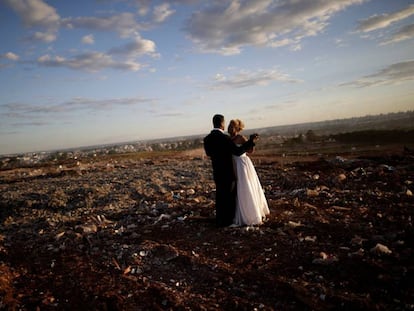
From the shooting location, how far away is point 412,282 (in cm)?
413

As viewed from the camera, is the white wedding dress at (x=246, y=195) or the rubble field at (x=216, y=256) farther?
the white wedding dress at (x=246, y=195)

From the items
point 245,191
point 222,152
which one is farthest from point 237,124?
point 245,191

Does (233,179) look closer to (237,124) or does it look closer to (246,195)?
(246,195)

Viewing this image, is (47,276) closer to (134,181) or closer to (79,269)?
(79,269)

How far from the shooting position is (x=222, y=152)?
22.7ft

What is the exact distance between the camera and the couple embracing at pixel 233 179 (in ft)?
22.4

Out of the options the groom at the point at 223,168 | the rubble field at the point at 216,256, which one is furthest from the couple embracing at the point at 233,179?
the rubble field at the point at 216,256

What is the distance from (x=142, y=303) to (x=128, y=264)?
54.8 inches

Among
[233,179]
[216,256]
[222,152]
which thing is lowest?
[216,256]


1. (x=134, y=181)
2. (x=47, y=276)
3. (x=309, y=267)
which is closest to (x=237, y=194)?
(x=309, y=267)

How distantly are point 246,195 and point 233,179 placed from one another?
1.39 ft

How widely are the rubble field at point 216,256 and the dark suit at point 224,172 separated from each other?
0.38 meters

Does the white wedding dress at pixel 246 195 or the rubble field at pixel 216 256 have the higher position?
the white wedding dress at pixel 246 195

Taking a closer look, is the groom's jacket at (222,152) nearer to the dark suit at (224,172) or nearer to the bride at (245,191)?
the dark suit at (224,172)
